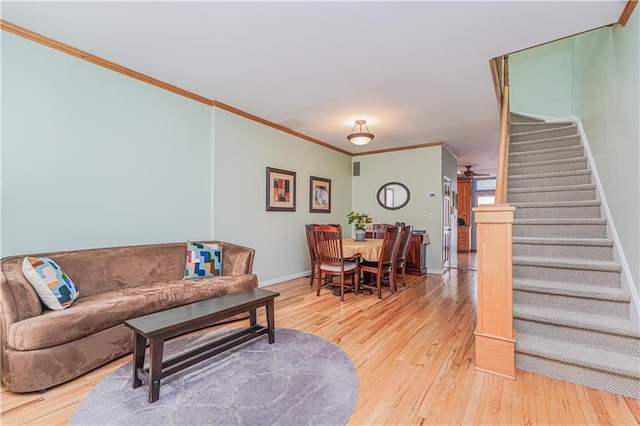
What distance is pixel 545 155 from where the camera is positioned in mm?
3789

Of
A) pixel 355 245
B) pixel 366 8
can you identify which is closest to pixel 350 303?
pixel 355 245

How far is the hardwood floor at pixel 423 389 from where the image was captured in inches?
64.7

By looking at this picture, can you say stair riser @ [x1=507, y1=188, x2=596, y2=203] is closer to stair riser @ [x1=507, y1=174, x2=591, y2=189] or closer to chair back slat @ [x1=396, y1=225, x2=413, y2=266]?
stair riser @ [x1=507, y1=174, x2=591, y2=189]

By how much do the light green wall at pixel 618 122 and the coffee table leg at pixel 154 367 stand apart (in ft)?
10.5

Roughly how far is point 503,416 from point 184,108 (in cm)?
406

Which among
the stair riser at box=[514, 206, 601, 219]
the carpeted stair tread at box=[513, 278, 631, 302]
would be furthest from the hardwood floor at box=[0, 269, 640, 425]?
the stair riser at box=[514, 206, 601, 219]

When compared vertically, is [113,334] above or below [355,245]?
below

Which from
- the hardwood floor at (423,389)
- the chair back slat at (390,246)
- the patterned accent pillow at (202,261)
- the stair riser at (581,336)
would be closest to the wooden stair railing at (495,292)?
the hardwood floor at (423,389)

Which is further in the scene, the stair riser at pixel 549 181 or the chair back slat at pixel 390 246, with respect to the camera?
the chair back slat at pixel 390 246

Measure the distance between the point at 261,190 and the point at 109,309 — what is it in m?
2.65

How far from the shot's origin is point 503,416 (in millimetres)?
1646

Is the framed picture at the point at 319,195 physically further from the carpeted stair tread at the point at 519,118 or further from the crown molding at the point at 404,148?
the carpeted stair tread at the point at 519,118

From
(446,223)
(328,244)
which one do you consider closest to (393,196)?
(446,223)

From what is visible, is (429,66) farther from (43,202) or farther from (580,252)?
(43,202)
